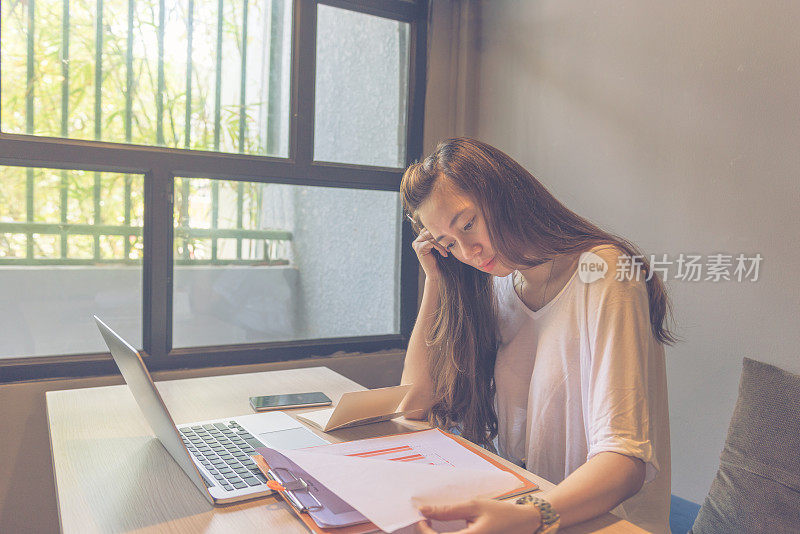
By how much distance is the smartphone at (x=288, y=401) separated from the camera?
1.35 meters

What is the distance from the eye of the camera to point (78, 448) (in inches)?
42.6

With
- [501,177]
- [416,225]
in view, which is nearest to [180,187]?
[416,225]

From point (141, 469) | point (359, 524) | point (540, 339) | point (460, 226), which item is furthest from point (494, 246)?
point (141, 469)

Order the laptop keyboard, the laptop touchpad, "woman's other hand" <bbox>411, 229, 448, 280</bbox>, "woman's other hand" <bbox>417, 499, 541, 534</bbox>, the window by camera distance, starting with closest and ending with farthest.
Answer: "woman's other hand" <bbox>417, 499, 541, 534</bbox> < the laptop keyboard < the laptop touchpad < "woman's other hand" <bbox>411, 229, 448, 280</bbox> < the window

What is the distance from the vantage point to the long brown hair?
Answer: 1.15 metres

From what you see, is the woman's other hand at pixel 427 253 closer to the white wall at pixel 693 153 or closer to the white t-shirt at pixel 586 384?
the white t-shirt at pixel 586 384

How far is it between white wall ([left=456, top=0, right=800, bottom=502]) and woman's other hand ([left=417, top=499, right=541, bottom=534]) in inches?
43.2

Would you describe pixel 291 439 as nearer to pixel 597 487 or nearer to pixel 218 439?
pixel 218 439

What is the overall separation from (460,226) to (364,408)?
15.7 inches

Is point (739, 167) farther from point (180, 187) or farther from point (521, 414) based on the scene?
point (180, 187)

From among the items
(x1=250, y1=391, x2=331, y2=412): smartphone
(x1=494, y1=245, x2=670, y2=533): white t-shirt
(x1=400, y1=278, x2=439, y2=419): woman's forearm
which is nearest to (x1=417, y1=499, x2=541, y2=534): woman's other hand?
(x1=494, y1=245, x2=670, y2=533): white t-shirt

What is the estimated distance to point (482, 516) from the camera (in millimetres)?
714

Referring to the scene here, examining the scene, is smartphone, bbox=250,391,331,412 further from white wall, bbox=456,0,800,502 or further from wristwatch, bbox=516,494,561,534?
white wall, bbox=456,0,800,502

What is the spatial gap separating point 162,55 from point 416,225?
1160 millimetres
